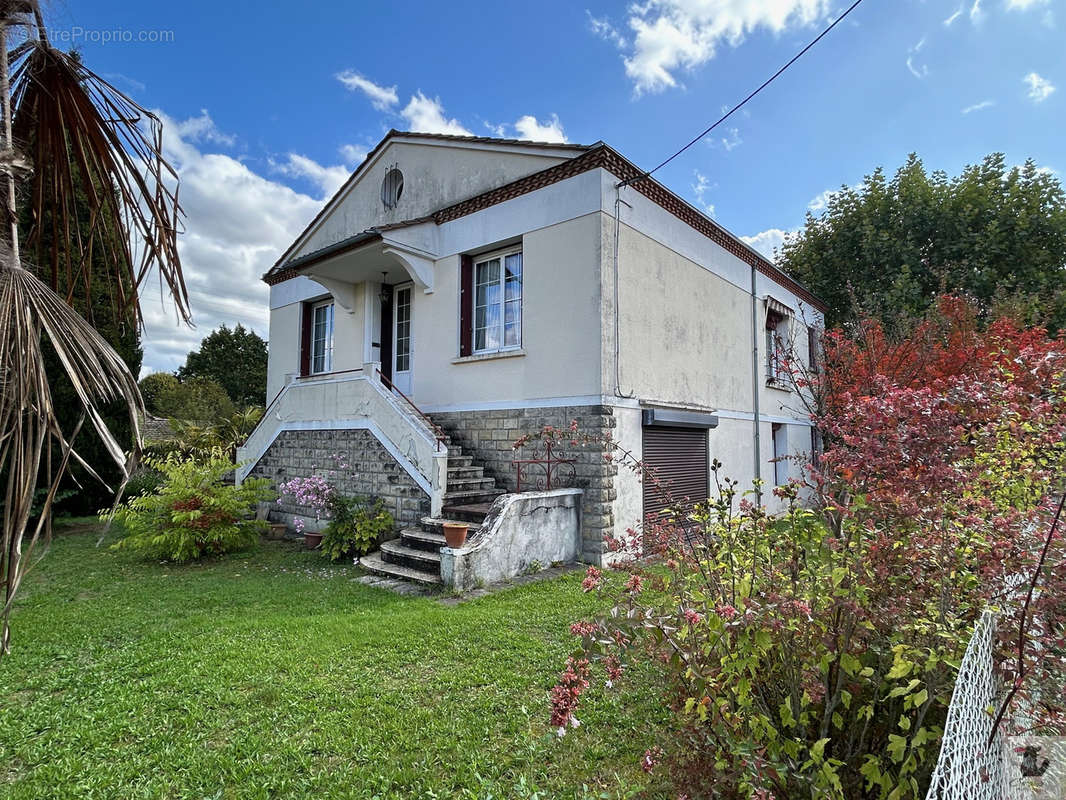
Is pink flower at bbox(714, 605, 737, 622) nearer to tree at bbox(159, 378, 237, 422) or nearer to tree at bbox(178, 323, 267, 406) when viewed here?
tree at bbox(159, 378, 237, 422)

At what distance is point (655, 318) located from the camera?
31.3ft

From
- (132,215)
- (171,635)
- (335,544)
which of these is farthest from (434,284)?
(132,215)

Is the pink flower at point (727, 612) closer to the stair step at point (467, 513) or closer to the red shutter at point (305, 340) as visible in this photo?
the stair step at point (467, 513)

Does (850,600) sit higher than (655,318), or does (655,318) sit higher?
(655,318)

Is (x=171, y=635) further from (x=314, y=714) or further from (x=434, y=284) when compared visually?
(x=434, y=284)

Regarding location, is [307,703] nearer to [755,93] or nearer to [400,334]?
[755,93]

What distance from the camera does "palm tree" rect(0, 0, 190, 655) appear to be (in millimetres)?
1178

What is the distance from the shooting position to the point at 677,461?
991 centimetres

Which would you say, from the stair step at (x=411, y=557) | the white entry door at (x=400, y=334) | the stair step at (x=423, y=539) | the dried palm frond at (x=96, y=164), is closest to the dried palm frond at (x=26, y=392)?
the dried palm frond at (x=96, y=164)

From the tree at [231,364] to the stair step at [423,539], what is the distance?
31.0 meters

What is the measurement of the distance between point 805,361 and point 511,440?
11663 mm

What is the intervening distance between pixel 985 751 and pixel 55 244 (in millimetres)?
3587

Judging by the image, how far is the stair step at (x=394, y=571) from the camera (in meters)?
6.81

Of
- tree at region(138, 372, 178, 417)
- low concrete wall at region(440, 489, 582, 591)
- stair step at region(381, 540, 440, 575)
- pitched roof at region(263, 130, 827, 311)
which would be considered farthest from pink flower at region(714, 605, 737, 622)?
tree at region(138, 372, 178, 417)
